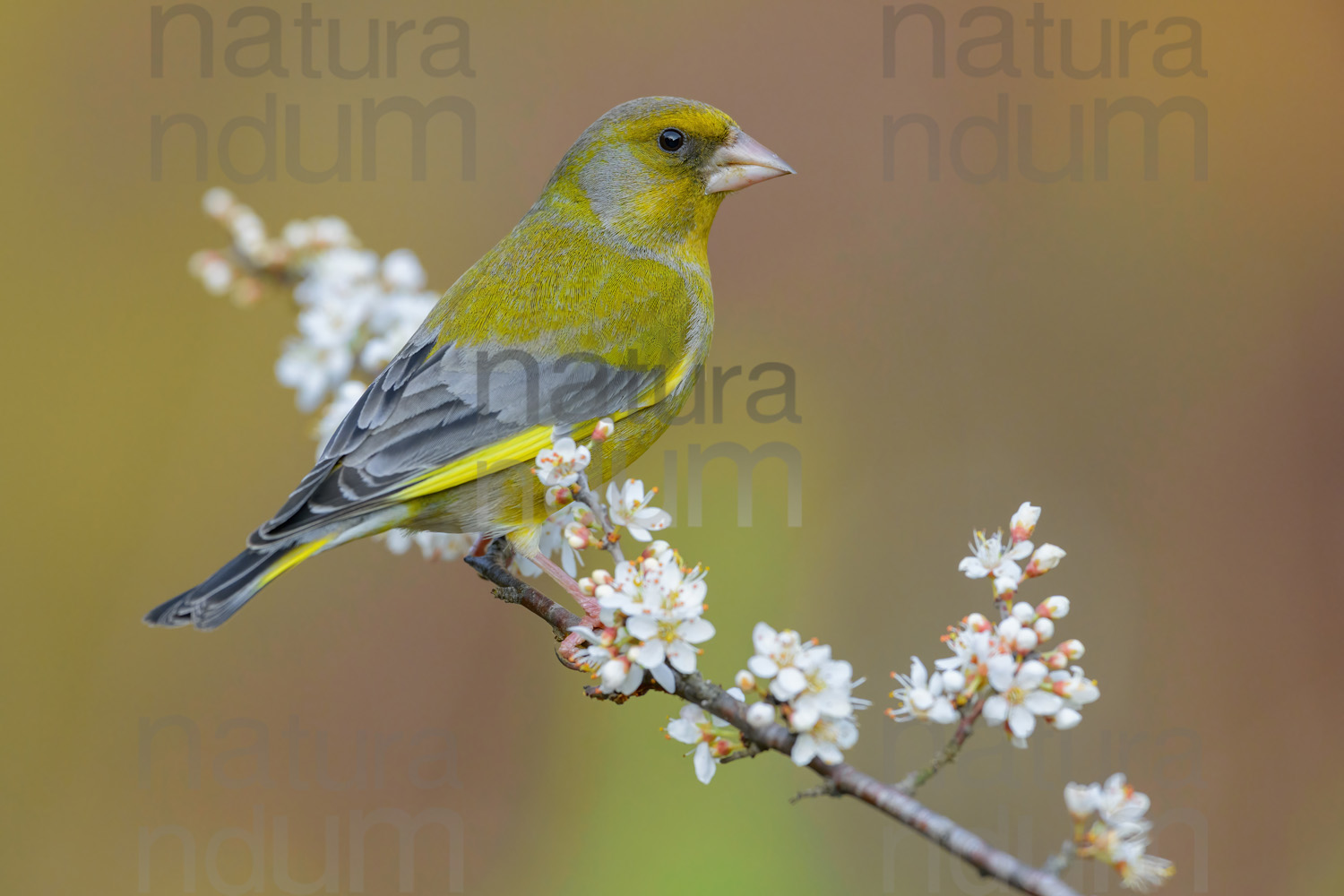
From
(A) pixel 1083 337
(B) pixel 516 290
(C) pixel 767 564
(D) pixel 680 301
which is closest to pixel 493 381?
(B) pixel 516 290

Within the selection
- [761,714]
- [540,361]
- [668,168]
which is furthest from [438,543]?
[761,714]

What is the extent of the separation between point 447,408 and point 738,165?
1.12m

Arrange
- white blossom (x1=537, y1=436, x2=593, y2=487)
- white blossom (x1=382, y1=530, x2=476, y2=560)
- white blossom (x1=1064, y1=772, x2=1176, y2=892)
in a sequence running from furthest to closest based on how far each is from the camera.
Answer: white blossom (x1=382, y1=530, x2=476, y2=560), white blossom (x1=537, y1=436, x2=593, y2=487), white blossom (x1=1064, y1=772, x2=1176, y2=892)

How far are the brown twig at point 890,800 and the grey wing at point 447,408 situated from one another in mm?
881

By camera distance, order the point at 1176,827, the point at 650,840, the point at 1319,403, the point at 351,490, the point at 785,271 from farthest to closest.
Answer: the point at 785,271 → the point at 1319,403 → the point at 1176,827 → the point at 650,840 → the point at 351,490

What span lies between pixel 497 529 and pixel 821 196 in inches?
97.5

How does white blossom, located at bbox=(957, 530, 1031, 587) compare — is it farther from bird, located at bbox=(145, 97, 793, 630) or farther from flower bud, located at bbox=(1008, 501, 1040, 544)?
bird, located at bbox=(145, 97, 793, 630)

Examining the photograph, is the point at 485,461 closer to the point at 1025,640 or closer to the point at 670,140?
the point at 670,140

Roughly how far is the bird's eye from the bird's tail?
150 cm

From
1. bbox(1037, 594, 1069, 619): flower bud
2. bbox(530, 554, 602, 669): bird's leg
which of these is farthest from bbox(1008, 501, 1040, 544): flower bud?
bbox(530, 554, 602, 669): bird's leg

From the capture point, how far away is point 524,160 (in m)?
4.33

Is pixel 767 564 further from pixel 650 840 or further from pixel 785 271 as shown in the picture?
pixel 785 271

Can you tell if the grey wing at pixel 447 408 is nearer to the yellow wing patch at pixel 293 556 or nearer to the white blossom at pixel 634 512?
the yellow wing patch at pixel 293 556

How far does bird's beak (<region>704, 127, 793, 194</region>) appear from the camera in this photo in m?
2.89
